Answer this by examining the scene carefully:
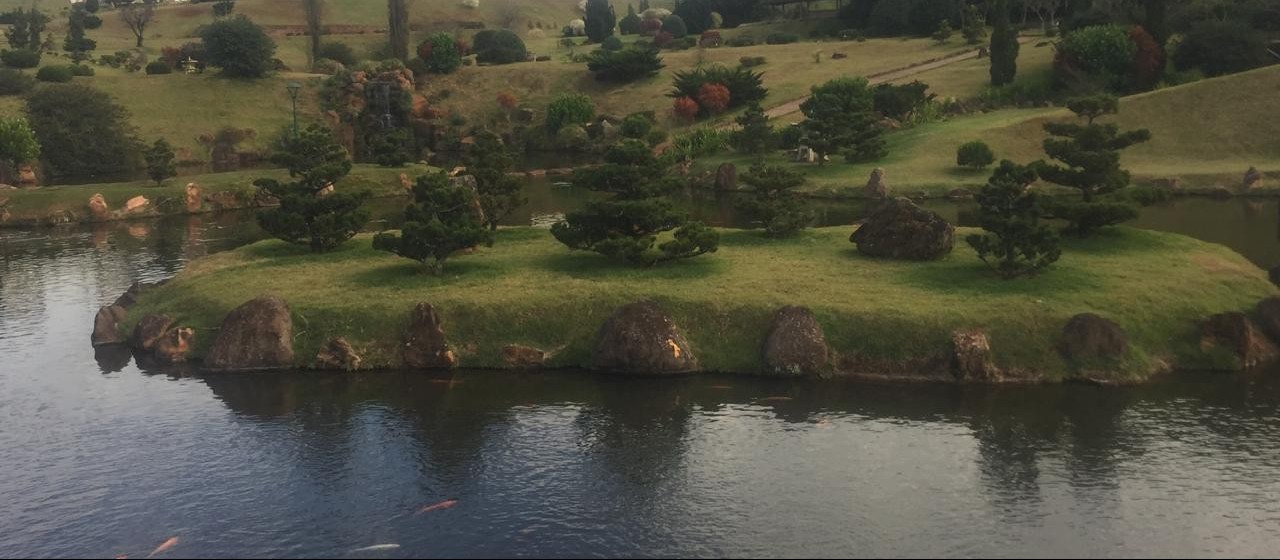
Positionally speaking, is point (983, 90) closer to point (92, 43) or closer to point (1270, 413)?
point (1270, 413)

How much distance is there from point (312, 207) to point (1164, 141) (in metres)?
58.2

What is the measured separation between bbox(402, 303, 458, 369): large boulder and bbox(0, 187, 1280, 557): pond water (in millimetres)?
793

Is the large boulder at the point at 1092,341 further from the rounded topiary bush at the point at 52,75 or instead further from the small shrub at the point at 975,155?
the rounded topiary bush at the point at 52,75

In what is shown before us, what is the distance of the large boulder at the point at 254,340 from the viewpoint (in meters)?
32.9

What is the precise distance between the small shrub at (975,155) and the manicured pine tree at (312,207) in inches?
1641

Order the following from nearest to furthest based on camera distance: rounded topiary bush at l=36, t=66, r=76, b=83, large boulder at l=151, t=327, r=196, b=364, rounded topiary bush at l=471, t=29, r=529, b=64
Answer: large boulder at l=151, t=327, r=196, b=364
rounded topiary bush at l=36, t=66, r=76, b=83
rounded topiary bush at l=471, t=29, r=529, b=64

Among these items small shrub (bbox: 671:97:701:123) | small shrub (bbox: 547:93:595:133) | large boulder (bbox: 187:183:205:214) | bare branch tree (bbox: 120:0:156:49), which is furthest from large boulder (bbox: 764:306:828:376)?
bare branch tree (bbox: 120:0:156:49)

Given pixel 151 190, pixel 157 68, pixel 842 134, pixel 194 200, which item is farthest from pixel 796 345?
pixel 157 68

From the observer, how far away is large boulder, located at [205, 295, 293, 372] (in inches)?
1294

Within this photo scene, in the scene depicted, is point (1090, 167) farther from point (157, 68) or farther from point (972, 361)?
point (157, 68)

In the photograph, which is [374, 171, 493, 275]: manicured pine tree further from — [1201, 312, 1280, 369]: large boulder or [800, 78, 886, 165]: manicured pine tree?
[800, 78, 886, 165]: manicured pine tree

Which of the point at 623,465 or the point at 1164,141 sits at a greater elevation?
the point at 1164,141

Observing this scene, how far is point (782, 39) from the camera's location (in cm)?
13325

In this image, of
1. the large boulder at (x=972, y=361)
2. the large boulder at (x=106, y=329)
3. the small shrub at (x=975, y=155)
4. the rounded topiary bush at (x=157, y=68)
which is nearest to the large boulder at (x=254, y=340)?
the large boulder at (x=106, y=329)
